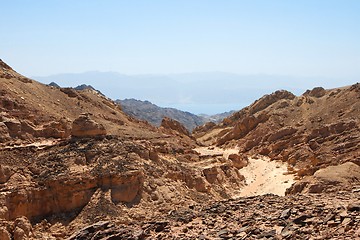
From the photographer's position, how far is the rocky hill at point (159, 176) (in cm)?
1326

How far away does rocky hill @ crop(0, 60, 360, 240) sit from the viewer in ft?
43.5

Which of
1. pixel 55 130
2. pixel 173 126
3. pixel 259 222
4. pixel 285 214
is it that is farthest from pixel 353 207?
pixel 173 126

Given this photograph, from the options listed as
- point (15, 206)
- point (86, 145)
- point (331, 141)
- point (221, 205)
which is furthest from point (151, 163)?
point (331, 141)

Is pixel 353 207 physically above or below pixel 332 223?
above

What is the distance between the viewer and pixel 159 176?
2580cm

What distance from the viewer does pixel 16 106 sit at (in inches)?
1330

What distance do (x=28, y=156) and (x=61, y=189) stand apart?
3032 mm

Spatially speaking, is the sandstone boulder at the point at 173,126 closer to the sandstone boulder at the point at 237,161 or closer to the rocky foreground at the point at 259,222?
A: the sandstone boulder at the point at 237,161

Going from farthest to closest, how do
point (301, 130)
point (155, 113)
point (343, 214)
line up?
point (155, 113) < point (301, 130) < point (343, 214)

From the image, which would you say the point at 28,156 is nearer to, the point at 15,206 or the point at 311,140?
the point at 15,206

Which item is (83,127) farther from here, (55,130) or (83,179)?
(55,130)

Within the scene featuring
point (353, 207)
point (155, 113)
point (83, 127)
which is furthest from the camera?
point (155, 113)

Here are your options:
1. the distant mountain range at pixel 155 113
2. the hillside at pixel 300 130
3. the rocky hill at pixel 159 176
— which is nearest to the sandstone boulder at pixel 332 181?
the rocky hill at pixel 159 176

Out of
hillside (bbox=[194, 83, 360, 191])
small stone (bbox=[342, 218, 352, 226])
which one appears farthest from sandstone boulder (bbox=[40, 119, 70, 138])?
small stone (bbox=[342, 218, 352, 226])
